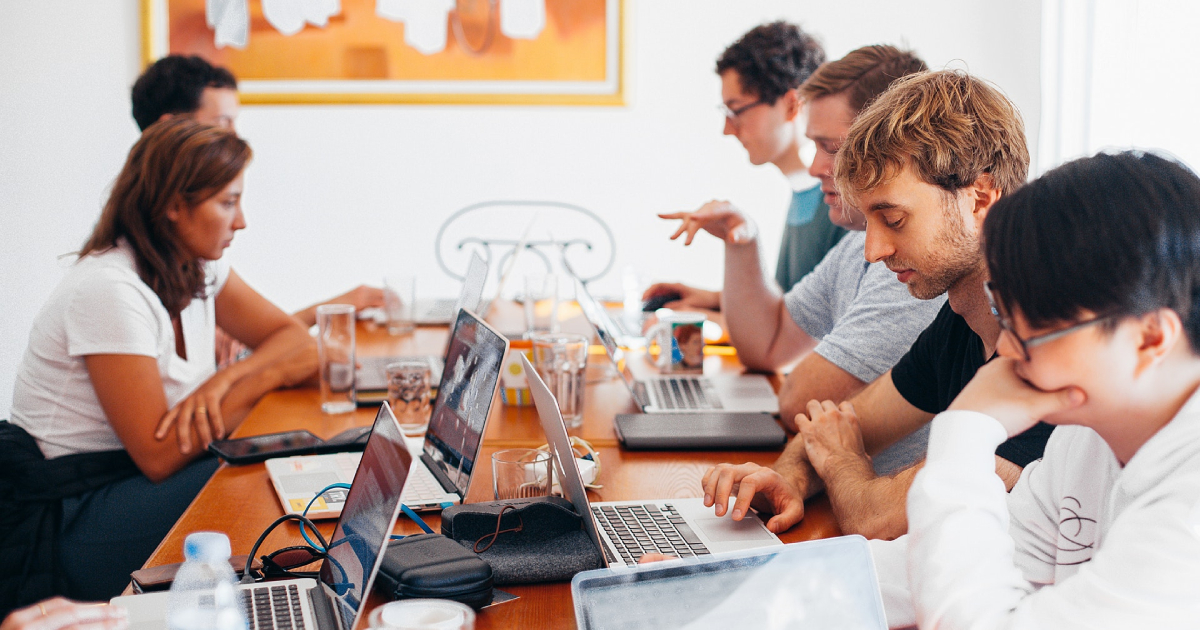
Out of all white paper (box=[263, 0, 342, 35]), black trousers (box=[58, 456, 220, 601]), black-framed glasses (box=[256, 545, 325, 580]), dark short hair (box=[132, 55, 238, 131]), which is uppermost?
white paper (box=[263, 0, 342, 35])

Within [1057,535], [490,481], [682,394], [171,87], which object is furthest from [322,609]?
[171,87]

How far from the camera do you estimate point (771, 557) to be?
0.83m

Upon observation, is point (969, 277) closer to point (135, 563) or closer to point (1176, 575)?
point (1176, 575)

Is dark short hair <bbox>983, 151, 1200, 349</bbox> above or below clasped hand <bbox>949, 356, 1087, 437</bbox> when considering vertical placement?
above

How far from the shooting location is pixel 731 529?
126cm

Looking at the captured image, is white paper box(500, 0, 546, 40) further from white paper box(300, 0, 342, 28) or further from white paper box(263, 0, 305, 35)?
white paper box(263, 0, 305, 35)

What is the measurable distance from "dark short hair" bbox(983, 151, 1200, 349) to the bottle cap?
29.1 inches

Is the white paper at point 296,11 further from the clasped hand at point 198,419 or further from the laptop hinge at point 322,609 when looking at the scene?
the laptop hinge at point 322,609

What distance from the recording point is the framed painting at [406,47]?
359 centimetres

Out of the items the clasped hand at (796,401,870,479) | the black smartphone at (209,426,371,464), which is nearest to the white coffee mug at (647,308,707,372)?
the clasped hand at (796,401,870,479)

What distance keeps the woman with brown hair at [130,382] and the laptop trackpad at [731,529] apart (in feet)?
3.54

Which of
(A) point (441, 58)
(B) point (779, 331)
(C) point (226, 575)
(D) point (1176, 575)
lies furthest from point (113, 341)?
(A) point (441, 58)

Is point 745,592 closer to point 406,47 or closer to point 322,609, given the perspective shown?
point 322,609

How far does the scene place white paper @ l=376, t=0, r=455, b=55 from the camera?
361cm
